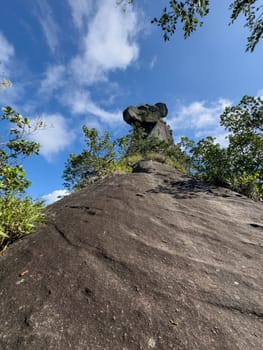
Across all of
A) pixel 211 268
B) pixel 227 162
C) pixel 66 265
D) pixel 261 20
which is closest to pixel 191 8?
pixel 261 20

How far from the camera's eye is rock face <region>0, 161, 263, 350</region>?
4.66 feet

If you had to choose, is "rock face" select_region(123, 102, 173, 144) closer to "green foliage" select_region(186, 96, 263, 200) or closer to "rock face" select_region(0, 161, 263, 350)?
"green foliage" select_region(186, 96, 263, 200)

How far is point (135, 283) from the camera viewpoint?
6.25ft

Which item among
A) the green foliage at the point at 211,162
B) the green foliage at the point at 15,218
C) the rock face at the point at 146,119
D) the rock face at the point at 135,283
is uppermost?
the rock face at the point at 146,119

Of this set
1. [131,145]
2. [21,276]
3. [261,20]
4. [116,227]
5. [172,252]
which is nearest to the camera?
[21,276]

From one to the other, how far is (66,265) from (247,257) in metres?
2.27

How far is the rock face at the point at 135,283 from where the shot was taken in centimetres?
142

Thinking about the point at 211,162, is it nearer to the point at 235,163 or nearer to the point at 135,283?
the point at 235,163

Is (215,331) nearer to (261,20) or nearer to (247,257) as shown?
(247,257)

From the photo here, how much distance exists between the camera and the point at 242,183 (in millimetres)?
5633

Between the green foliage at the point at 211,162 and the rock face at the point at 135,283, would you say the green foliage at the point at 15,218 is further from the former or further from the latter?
the green foliage at the point at 211,162

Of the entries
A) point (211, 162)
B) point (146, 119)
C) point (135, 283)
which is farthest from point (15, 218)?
point (146, 119)

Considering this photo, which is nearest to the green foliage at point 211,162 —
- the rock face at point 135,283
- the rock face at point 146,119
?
the rock face at point 135,283

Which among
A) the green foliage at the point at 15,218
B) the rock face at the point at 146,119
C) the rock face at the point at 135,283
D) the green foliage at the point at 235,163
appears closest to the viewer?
the rock face at the point at 135,283
